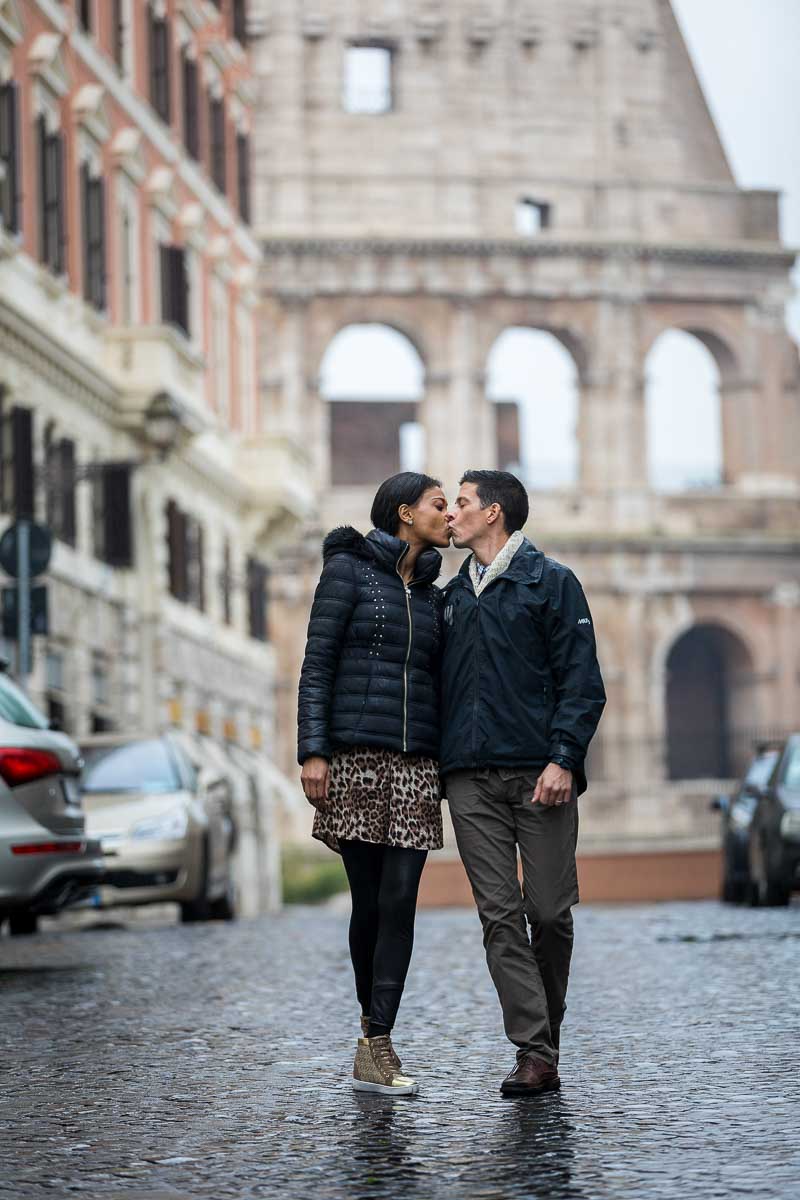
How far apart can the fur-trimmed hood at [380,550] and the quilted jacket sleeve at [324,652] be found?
0.17 feet

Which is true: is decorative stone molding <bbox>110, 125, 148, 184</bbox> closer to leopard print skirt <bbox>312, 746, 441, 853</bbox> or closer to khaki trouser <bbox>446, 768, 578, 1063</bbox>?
leopard print skirt <bbox>312, 746, 441, 853</bbox>

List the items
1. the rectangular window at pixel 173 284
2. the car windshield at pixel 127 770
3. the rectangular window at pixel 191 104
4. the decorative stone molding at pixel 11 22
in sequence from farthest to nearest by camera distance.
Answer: the rectangular window at pixel 191 104 → the rectangular window at pixel 173 284 → the decorative stone molding at pixel 11 22 → the car windshield at pixel 127 770

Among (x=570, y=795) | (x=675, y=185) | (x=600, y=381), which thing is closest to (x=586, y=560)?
(x=600, y=381)

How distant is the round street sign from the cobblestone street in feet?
24.9

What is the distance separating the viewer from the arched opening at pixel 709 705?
201 ft

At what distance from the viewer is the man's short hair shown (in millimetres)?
8867

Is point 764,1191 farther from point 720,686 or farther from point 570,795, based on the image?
point 720,686

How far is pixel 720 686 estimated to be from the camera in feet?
207

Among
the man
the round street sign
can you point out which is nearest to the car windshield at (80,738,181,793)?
the round street sign

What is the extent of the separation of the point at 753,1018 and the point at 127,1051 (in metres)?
2.48

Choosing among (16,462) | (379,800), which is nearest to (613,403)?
(16,462)

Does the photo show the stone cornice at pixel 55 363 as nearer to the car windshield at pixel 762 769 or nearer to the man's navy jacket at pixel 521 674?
the car windshield at pixel 762 769

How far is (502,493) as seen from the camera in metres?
8.88

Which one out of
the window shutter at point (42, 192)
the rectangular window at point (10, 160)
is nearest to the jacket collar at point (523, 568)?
the rectangular window at point (10, 160)
